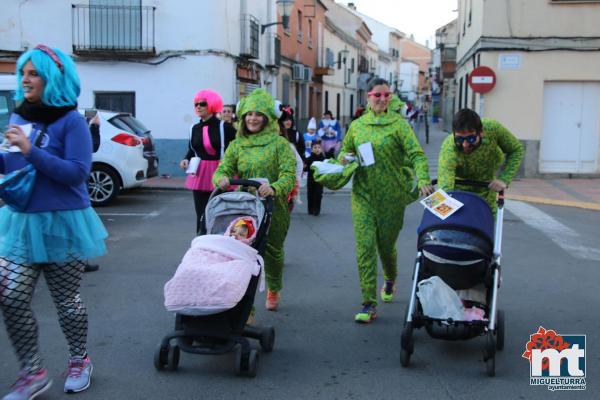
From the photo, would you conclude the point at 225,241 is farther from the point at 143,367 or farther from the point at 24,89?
the point at 24,89

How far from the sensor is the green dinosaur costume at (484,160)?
16.3ft

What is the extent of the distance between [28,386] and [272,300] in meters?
2.30

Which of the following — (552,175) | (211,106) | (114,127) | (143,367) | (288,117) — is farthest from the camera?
(552,175)

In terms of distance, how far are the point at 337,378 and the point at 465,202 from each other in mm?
1405

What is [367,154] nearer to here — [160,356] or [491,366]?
[491,366]

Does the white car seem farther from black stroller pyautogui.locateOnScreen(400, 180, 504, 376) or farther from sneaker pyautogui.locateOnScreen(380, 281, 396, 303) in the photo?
black stroller pyautogui.locateOnScreen(400, 180, 504, 376)

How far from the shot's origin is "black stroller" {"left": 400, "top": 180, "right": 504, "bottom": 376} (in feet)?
14.3

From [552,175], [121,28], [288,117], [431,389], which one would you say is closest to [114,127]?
[288,117]

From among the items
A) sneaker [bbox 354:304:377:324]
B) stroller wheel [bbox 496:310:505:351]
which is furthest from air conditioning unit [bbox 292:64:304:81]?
stroller wheel [bbox 496:310:505:351]

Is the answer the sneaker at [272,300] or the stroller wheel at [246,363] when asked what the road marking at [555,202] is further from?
the stroller wheel at [246,363]

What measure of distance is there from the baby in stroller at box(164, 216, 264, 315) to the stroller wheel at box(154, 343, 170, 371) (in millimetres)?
356

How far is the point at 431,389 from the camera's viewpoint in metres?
4.12

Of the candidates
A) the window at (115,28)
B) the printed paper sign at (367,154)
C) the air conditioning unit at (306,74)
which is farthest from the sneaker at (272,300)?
the air conditioning unit at (306,74)

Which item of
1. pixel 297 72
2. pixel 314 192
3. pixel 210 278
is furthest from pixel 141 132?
pixel 297 72
